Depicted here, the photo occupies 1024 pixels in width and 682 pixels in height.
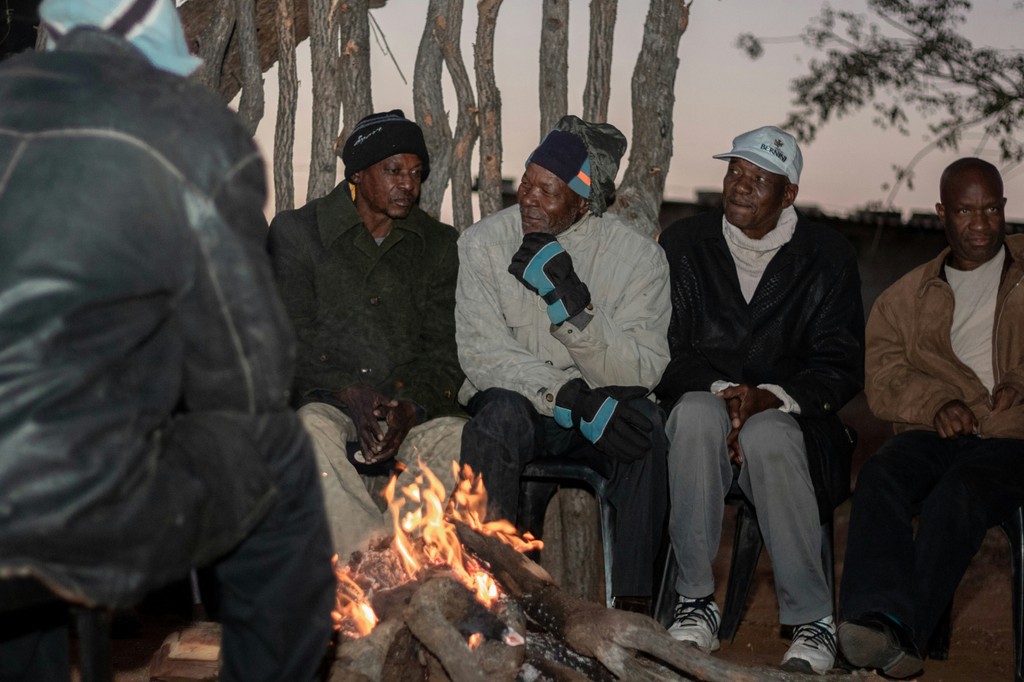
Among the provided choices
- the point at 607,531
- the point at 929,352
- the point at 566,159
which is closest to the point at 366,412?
the point at 607,531

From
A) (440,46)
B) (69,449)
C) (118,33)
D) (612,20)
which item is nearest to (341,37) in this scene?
(440,46)

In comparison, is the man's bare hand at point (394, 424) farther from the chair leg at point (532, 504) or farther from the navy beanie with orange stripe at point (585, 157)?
the navy beanie with orange stripe at point (585, 157)

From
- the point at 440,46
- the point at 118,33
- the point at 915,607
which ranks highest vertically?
the point at 440,46

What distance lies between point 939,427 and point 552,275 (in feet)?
5.89

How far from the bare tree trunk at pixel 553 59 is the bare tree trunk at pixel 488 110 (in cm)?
25

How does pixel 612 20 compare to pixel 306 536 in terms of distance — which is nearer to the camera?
pixel 306 536

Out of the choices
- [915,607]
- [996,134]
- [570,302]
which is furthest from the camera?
[996,134]

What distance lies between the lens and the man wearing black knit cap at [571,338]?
4.85m

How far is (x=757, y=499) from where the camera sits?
4.86 metres

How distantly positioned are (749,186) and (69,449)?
3.85 meters

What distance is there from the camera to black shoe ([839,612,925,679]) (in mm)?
4438

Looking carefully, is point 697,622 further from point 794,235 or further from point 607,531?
point 794,235

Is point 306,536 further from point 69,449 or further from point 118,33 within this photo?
point 118,33

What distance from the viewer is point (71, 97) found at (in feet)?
7.18
